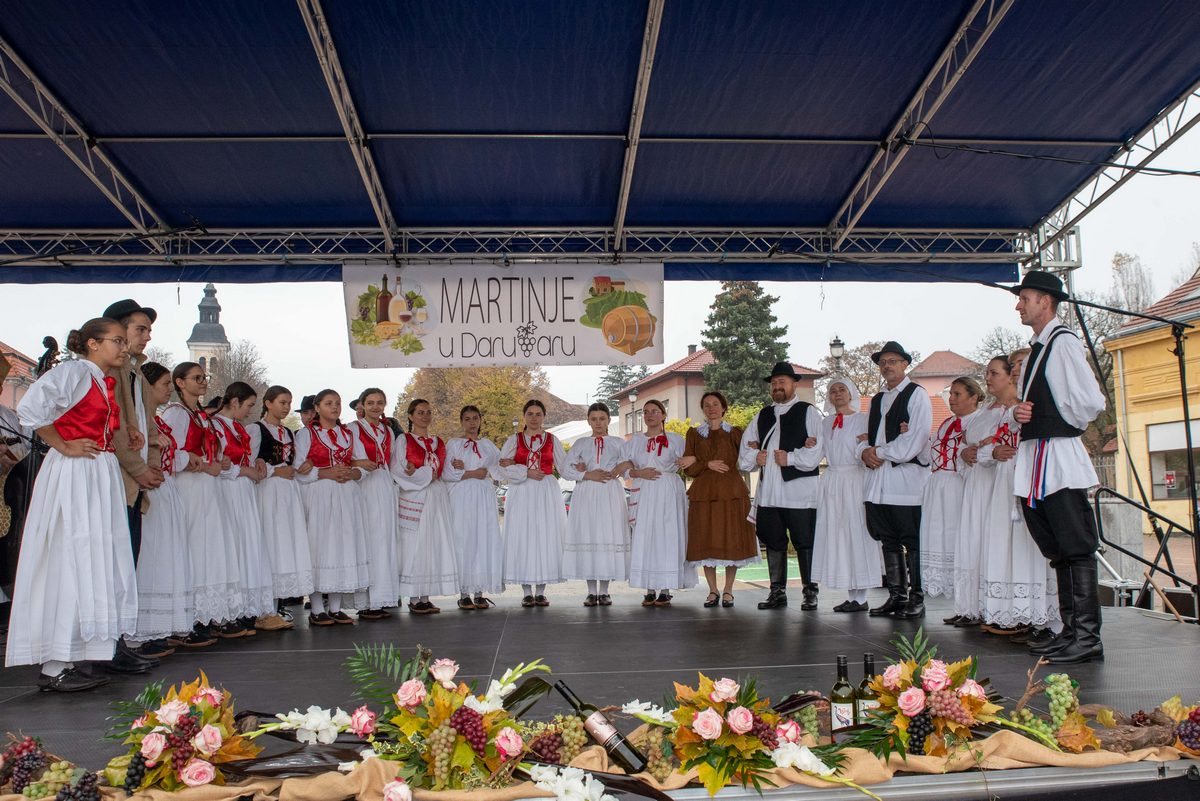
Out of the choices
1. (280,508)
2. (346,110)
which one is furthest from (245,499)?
(346,110)

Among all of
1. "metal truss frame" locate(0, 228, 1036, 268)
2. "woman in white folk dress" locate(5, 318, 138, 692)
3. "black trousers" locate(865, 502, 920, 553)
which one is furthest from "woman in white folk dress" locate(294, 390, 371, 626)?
"black trousers" locate(865, 502, 920, 553)

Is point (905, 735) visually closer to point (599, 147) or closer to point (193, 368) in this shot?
point (193, 368)

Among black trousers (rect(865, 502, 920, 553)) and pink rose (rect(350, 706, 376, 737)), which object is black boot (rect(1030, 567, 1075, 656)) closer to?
black trousers (rect(865, 502, 920, 553))

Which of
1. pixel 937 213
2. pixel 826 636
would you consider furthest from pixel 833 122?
pixel 826 636

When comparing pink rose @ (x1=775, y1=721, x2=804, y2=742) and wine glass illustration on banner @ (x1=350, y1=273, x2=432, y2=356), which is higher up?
wine glass illustration on banner @ (x1=350, y1=273, x2=432, y2=356)

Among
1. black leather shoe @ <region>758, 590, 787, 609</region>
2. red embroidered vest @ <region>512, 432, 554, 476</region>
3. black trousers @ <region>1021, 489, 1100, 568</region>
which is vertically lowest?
black leather shoe @ <region>758, 590, 787, 609</region>

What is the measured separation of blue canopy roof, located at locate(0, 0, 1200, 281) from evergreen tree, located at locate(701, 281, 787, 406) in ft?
102

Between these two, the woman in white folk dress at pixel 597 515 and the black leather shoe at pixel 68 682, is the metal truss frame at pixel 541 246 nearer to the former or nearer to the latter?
the woman in white folk dress at pixel 597 515

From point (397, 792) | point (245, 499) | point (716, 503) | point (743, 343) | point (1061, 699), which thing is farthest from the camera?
point (743, 343)

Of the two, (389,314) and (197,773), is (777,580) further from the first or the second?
Result: (197,773)

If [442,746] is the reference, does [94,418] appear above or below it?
above

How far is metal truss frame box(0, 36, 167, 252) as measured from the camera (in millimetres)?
5977

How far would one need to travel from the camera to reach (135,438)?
495cm

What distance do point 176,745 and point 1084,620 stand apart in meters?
4.31
